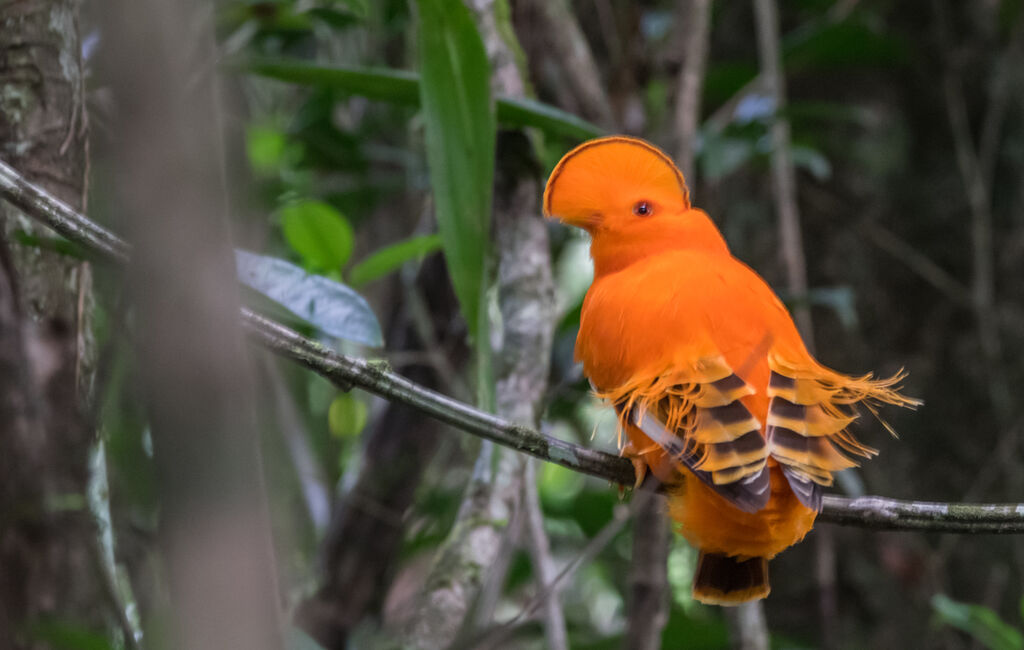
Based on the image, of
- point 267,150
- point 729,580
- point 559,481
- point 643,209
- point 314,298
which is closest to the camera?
point 729,580

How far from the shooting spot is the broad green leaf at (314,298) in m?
1.35

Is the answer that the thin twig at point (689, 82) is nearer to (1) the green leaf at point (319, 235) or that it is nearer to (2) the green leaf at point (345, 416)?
(1) the green leaf at point (319, 235)

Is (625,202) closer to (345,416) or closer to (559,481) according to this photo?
(345,416)

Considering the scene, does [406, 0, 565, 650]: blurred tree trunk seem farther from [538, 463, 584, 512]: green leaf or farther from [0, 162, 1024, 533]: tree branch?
[538, 463, 584, 512]: green leaf

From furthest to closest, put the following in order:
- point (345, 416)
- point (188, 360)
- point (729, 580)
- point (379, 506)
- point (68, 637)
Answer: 1. point (379, 506)
2. point (345, 416)
3. point (729, 580)
4. point (68, 637)
5. point (188, 360)

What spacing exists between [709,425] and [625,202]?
1.62 feet

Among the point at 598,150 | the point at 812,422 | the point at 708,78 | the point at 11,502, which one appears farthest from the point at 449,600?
the point at 708,78

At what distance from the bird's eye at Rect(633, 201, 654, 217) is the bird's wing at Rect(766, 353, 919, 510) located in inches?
14.9

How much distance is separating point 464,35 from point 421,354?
0.87 m

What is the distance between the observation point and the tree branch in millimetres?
894

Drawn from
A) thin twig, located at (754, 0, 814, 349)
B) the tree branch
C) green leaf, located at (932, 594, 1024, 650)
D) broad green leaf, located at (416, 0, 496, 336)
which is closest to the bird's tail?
the tree branch

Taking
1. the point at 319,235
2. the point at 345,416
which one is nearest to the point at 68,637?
the point at 319,235

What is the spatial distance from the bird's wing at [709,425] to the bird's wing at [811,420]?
0.03 m

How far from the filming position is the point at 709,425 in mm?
1109
